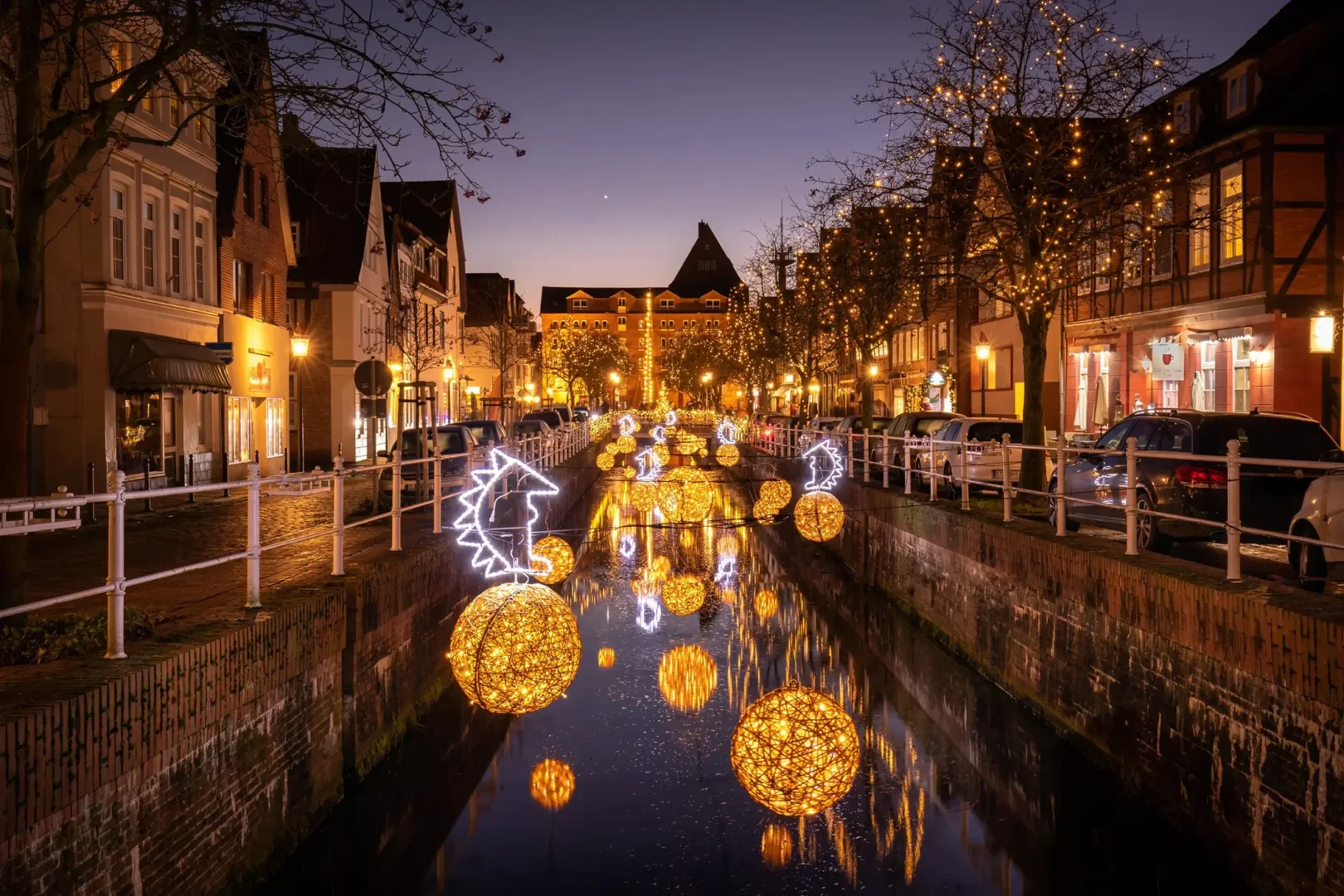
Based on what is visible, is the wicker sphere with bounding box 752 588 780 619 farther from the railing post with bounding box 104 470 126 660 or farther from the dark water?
the railing post with bounding box 104 470 126 660

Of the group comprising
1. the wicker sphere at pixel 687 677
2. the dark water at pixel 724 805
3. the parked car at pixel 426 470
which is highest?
the parked car at pixel 426 470

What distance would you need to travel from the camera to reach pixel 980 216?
19203mm

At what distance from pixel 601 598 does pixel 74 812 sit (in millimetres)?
11590

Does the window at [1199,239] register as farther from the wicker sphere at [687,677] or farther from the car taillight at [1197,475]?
the wicker sphere at [687,677]

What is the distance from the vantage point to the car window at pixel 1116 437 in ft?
52.5

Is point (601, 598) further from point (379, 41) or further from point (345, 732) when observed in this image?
point (379, 41)

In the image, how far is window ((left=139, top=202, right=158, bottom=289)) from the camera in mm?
26391

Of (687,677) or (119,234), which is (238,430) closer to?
(119,234)

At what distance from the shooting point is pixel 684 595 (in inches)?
661

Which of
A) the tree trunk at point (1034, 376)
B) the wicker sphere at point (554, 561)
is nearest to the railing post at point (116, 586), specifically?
the wicker sphere at point (554, 561)

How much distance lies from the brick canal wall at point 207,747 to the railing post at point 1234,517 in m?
5.70

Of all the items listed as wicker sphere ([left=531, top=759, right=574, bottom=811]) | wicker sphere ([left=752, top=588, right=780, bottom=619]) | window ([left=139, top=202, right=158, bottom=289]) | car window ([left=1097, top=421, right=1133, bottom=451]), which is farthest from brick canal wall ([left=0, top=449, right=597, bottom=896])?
window ([left=139, top=202, right=158, bottom=289])

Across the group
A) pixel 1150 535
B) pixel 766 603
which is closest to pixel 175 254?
pixel 766 603

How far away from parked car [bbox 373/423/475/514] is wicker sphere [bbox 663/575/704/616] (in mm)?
3437
